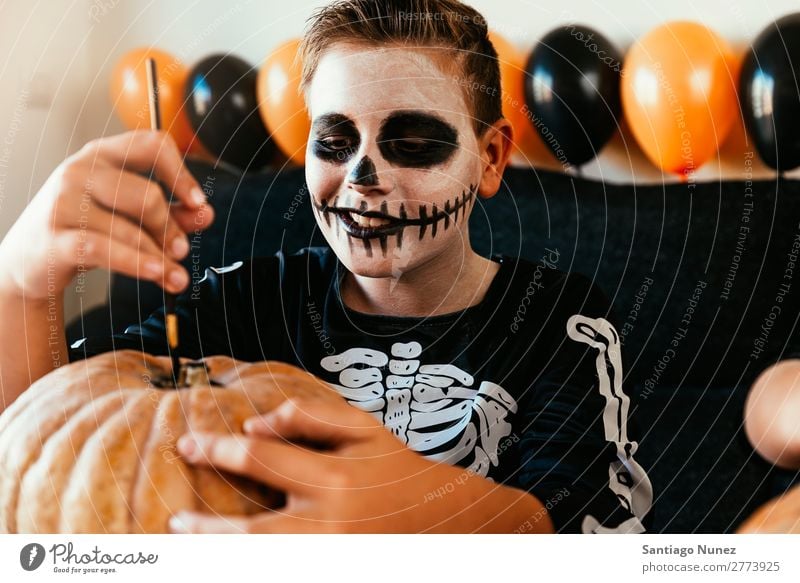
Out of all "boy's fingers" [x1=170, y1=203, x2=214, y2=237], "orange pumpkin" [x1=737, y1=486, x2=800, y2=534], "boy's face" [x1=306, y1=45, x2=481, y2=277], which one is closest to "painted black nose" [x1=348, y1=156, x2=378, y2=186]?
"boy's face" [x1=306, y1=45, x2=481, y2=277]

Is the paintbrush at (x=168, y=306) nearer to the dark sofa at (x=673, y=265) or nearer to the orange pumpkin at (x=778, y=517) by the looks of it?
the dark sofa at (x=673, y=265)

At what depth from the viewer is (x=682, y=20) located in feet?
2.15

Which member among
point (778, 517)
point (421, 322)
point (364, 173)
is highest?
point (364, 173)

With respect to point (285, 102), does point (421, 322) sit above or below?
below

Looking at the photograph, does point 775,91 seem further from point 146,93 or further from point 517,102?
point 146,93

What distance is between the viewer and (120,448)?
0.51 metres

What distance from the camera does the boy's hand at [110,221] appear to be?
56 cm

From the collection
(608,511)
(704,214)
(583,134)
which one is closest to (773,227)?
(704,214)

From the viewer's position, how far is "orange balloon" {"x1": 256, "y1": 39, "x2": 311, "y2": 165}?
640mm

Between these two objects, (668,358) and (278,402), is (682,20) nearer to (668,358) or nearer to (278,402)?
(668,358)

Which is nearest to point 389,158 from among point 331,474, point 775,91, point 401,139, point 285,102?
point 401,139

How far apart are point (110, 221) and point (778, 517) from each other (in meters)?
0.52

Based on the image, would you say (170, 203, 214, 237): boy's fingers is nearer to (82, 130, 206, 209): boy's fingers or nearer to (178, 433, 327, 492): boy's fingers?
(82, 130, 206, 209): boy's fingers

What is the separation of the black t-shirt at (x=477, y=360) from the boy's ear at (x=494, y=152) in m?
0.06
